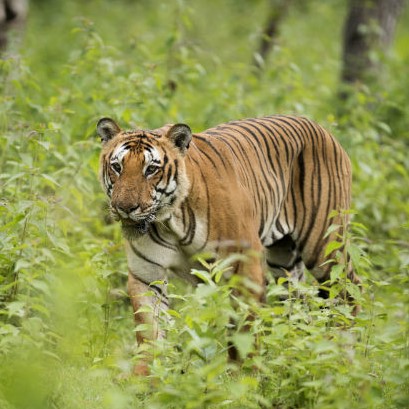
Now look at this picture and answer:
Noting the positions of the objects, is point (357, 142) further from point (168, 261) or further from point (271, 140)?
point (168, 261)

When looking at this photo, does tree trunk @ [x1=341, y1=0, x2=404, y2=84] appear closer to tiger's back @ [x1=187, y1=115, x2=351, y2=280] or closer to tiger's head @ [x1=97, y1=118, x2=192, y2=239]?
tiger's back @ [x1=187, y1=115, x2=351, y2=280]

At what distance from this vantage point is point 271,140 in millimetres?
5453

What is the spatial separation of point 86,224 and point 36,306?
7.98ft

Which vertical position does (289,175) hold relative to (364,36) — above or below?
below

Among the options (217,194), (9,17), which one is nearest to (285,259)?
(217,194)

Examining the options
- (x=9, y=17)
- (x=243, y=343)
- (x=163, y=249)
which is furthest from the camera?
(x=9, y=17)

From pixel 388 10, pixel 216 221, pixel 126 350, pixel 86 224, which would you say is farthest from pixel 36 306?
pixel 388 10

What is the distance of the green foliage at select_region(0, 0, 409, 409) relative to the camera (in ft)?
11.7

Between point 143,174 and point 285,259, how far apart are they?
179 centimetres

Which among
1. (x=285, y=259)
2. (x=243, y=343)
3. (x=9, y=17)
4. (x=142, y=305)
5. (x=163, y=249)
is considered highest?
(x=9, y=17)

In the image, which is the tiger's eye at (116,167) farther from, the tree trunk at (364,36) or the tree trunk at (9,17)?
the tree trunk at (364,36)

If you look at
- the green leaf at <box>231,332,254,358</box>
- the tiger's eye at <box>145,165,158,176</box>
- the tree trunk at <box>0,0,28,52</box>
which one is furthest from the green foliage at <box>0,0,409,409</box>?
the tree trunk at <box>0,0,28,52</box>

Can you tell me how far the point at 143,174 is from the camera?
4.45m

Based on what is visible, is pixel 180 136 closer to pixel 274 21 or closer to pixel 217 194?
pixel 217 194
